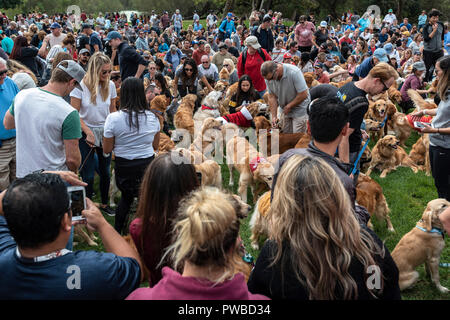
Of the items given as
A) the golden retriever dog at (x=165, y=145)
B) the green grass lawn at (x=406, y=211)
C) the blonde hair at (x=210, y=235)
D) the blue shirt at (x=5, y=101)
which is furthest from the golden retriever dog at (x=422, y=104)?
the blonde hair at (x=210, y=235)

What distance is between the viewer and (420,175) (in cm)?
726

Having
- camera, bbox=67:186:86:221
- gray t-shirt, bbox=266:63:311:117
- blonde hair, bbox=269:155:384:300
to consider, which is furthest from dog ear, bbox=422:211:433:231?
camera, bbox=67:186:86:221

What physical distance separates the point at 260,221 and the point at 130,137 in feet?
6.23

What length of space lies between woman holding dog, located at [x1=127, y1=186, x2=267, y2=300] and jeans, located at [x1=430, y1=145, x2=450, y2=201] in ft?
11.0

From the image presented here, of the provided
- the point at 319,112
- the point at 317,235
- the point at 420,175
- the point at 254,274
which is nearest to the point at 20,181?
the point at 254,274

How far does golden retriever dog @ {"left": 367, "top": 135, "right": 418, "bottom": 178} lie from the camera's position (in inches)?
293

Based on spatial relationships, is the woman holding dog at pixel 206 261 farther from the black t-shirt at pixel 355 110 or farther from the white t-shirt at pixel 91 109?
the white t-shirt at pixel 91 109

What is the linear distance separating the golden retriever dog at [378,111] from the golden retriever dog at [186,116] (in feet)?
13.8

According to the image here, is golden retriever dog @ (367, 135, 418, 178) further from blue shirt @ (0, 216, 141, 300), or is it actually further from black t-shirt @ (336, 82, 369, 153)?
blue shirt @ (0, 216, 141, 300)

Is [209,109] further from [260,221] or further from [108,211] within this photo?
[260,221]

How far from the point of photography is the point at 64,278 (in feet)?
5.79

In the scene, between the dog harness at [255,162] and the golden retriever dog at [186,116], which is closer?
the dog harness at [255,162]

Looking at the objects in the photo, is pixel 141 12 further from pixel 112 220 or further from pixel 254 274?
pixel 254 274

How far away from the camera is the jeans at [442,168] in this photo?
409cm
